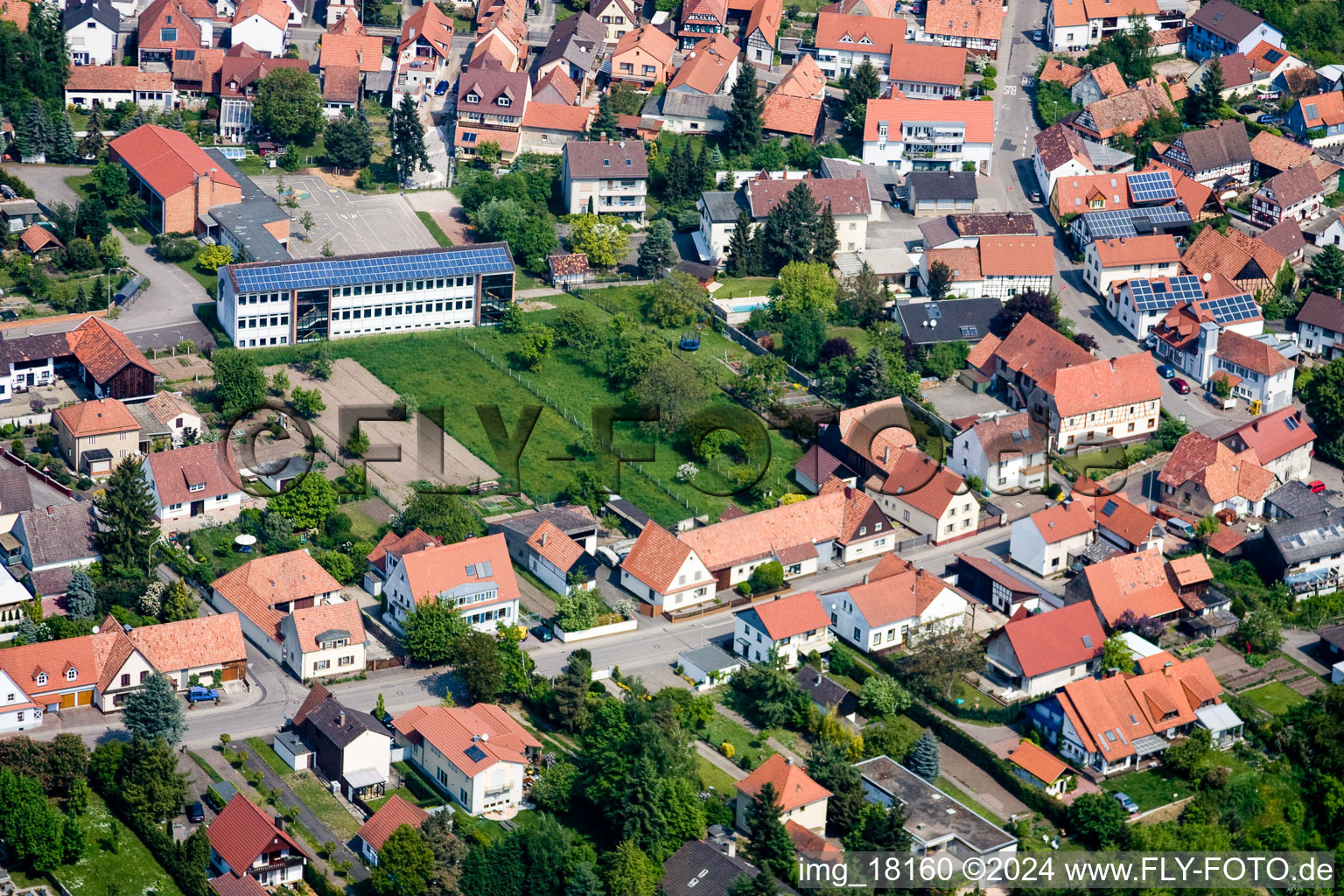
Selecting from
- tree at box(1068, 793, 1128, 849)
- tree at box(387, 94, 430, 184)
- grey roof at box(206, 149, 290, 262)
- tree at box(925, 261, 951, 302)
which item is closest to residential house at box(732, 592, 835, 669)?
tree at box(1068, 793, 1128, 849)

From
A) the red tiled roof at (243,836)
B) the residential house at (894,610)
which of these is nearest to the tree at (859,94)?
the residential house at (894,610)

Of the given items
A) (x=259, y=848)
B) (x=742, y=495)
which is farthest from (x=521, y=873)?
(x=742, y=495)

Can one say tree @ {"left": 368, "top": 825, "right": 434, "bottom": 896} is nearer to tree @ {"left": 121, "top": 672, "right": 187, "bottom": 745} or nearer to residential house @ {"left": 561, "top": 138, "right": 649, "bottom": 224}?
tree @ {"left": 121, "top": 672, "right": 187, "bottom": 745}

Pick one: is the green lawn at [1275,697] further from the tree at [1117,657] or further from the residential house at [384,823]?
the residential house at [384,823]

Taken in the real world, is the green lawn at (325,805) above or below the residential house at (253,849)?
below

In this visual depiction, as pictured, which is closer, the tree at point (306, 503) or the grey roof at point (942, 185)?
the tree at point (306, 503)

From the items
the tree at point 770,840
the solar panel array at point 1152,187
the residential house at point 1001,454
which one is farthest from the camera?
the solar panel array at point 1152,187


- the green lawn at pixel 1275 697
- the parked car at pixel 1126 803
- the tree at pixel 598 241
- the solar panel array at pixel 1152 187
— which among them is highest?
the solar panel array at pixel 1152 187
